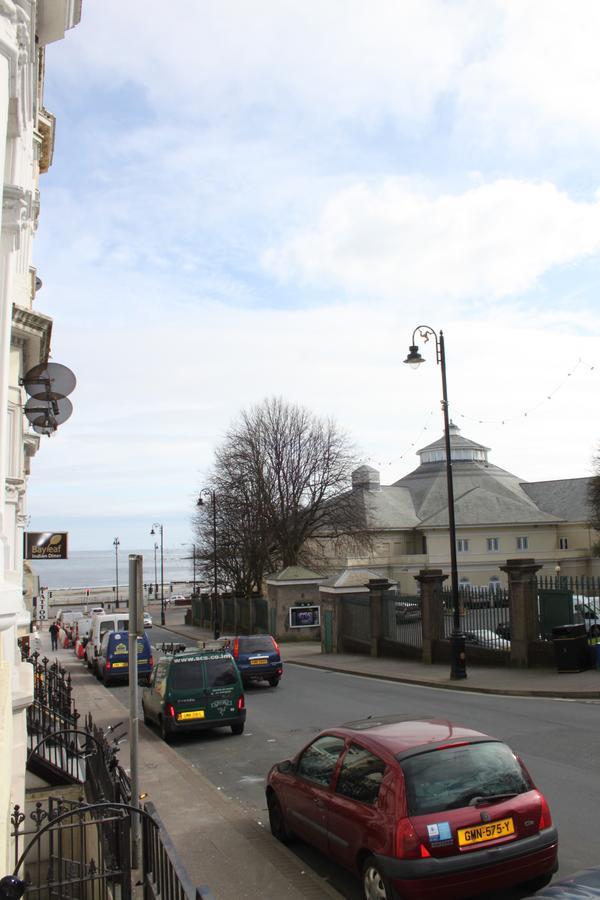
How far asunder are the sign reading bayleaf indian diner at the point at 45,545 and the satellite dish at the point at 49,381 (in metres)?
8.11

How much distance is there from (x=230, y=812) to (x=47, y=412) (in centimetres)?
567

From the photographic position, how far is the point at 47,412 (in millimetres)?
10461

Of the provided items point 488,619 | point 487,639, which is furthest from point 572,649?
point 487,639

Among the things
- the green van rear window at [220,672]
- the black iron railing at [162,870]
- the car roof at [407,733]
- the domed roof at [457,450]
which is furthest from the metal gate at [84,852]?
the domed roof at [457,450]

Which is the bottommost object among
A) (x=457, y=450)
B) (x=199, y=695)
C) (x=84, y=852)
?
(x=199, y=695)

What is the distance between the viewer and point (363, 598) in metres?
31.7

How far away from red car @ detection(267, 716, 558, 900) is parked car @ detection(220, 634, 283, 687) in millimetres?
15011

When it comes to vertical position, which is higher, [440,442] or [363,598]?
[440,442]

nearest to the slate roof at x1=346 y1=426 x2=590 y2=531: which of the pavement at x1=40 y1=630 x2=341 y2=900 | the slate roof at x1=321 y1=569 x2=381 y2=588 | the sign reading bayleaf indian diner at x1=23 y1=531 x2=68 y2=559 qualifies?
the slate roof at x1=321 y1=569 x2=381 y2=588

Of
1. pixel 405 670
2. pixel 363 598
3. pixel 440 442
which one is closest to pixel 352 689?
pixel 405 670

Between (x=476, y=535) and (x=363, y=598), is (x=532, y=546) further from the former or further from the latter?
(x=363, y=598)

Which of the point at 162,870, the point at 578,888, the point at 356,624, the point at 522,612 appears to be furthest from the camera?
the point at 356,624

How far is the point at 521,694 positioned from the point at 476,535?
48246 millimetres

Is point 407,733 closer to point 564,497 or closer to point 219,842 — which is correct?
point 219,842
